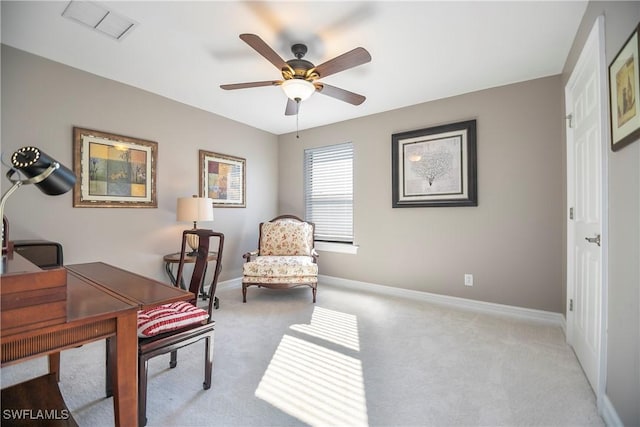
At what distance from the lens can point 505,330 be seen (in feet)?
8.73

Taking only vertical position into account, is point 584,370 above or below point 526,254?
below

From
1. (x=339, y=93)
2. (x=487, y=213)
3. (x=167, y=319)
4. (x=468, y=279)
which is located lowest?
(x=468, y=279)

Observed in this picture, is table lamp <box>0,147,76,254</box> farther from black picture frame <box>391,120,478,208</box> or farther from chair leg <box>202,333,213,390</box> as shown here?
black picture frame <box>391,120,478,208</box>

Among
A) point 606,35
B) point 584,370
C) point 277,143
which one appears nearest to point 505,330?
point 584,370

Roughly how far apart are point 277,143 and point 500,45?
135 inches

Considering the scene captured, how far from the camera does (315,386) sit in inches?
71.4

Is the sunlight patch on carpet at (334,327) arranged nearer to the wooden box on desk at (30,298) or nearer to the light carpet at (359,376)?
the light carpet at (359,376)

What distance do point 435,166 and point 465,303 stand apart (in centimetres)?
162

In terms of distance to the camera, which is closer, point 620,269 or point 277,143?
point 620,269

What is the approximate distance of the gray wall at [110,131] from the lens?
2.45 m

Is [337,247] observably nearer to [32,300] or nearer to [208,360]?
[208,360]

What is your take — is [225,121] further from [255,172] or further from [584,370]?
[584,370]

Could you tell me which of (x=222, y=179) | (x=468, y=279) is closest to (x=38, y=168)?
(x=222, y=179)

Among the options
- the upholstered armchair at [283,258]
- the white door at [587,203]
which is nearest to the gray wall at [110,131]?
the upholstered armchair at [283,258]
